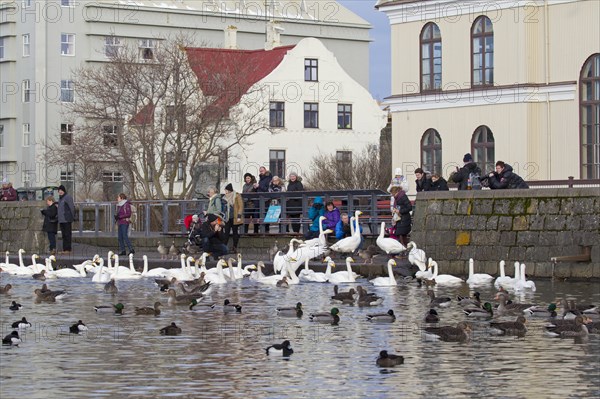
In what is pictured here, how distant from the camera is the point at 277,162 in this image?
82.8 m

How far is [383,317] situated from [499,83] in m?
28.4

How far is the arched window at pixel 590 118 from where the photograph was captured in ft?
158

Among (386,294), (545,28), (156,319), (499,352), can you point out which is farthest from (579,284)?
(545,28)

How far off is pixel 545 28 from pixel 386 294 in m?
22.2

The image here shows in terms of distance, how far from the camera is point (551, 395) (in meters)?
15.6

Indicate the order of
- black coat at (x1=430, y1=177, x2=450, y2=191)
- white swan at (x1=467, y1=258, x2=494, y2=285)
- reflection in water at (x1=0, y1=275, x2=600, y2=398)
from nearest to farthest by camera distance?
reflection in water at (x1=0, y1=275, x2=600, y2=398)
white swan at (x1=467, y1=258, x2=494, y2=285)
black coat at (x1=430, y1=177, x2=450, y2=191)

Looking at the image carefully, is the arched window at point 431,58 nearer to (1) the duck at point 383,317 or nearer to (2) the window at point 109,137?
(2) the window at point 109,137

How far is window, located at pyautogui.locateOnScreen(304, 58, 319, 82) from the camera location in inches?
3332

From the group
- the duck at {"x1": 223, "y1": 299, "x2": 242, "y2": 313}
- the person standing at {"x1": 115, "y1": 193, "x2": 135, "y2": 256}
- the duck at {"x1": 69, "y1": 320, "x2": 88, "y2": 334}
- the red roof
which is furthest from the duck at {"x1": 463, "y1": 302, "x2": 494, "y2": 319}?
the red roof

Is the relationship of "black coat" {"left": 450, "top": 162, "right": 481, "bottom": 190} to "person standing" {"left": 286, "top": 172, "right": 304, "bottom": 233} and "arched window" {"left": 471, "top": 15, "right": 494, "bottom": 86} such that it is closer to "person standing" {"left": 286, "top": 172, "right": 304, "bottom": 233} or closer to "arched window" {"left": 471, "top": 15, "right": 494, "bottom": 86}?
"person standing" {"left": 286, "top": 172, "right": 304, "bottom": 233}

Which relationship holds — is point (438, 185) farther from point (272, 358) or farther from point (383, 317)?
point (272, 358)

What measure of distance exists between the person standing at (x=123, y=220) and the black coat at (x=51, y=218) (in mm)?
1787

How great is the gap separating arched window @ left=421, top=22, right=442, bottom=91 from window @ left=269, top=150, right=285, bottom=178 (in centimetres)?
2937

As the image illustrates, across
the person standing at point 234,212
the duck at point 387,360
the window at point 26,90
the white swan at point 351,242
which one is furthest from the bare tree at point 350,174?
the duck at point 387,360
